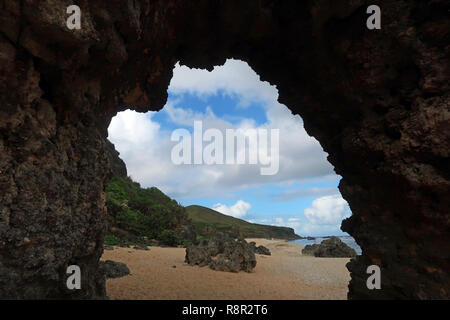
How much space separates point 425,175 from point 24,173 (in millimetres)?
8831

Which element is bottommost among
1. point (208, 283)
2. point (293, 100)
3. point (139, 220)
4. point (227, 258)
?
point (208, 283)

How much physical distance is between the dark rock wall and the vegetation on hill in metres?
20.6

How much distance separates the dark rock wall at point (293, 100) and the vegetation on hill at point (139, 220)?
2064 cm

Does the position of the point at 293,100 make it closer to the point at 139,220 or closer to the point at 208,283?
the point at 208,283

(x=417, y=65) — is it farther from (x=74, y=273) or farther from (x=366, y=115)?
(x=74, y=273)

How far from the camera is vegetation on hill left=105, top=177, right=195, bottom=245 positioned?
2898 cm

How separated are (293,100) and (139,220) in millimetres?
26387

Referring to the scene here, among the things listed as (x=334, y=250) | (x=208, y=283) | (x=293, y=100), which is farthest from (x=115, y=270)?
(x=334, y=250)

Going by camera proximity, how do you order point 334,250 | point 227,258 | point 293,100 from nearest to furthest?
point 293,100 < point 227,258 < point 334,250

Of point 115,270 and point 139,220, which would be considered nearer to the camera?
point 115,270

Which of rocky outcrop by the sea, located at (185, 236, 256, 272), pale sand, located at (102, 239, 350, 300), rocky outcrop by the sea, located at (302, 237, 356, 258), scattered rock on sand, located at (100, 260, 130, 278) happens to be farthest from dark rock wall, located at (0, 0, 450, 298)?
rocky outcrop by the sea, located at (302, 237, 356, 258)

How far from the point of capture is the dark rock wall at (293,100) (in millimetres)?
4871

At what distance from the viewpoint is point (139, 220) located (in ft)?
102

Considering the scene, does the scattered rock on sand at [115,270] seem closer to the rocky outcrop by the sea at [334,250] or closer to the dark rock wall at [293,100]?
the dark rock wall at [293,100]
